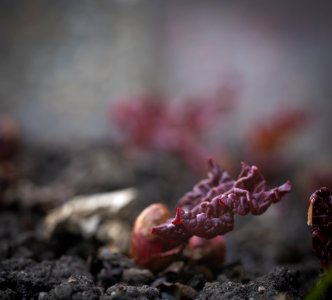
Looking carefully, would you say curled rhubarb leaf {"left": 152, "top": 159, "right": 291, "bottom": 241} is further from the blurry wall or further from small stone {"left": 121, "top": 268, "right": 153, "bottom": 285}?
the blurry wall

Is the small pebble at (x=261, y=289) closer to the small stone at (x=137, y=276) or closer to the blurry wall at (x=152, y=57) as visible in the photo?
the small stone at (x=137, y=276)

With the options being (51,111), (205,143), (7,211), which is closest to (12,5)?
(51,111)

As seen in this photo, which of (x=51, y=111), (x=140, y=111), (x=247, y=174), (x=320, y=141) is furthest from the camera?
(x=320, y=141)

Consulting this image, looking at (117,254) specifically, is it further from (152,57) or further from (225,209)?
(152,57)

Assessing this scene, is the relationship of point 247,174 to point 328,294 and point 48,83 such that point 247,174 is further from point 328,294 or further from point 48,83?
point 48,83

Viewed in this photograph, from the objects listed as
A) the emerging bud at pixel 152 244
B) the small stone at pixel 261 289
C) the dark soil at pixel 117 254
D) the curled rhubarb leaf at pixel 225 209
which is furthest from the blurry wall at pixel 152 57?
the small stone at pixel 261 289

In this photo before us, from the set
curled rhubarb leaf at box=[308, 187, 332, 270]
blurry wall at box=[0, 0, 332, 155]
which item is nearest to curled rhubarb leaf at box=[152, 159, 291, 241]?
curled rhubarb leaf at box=[308, 187, 332, 270]

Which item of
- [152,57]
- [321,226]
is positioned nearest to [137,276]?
[321,226]

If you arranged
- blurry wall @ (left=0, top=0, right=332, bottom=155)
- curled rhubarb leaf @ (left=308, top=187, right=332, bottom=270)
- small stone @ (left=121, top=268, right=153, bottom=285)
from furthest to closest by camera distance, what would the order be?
1. blurry wall @ (left=0, top=0, right=332, bottom=155)
2. small stone @ (left=121, top=268, right=153, bottom=285)
3. curled rhubarb leaf @ (left=308, top=187, right=332, bottom=270)
